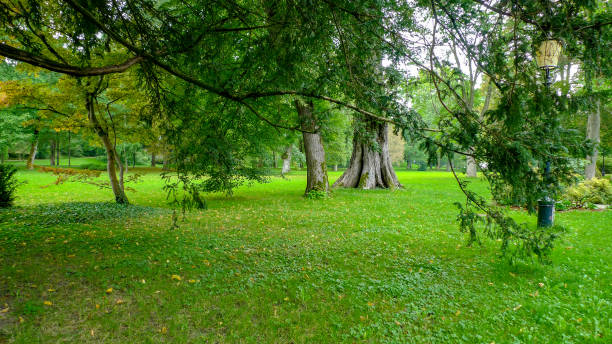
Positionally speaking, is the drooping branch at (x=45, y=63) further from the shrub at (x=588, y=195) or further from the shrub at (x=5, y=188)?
the shrub at (x=588, y=195)

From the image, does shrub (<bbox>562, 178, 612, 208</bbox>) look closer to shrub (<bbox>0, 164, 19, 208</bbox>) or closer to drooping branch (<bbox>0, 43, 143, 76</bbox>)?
drooping branch (<bbox>0, 43, 143, 76</bbox>)

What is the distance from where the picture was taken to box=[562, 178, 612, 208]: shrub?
9453mm

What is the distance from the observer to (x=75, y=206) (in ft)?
28.3

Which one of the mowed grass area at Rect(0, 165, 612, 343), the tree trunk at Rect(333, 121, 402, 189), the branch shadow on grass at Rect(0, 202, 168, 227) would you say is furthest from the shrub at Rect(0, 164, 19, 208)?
the tree trunk at Rect(333, 121, 402, 189)

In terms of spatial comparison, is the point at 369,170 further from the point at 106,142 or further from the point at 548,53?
the point at 548,53

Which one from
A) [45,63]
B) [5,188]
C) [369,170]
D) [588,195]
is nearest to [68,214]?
[5,188]

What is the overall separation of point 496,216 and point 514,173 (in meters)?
0.70

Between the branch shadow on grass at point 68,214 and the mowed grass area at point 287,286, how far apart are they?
11 centimetres

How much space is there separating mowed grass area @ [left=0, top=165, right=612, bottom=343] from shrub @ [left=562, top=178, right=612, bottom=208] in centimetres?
357

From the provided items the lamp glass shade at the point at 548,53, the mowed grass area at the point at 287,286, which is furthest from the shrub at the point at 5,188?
the lamp glass shade at the point at 548,53

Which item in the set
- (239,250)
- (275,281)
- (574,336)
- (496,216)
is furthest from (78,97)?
(574,336)

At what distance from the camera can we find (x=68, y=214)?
24.5 ft

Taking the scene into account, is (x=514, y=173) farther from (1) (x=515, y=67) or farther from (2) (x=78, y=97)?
(2) (x=78, y=97)

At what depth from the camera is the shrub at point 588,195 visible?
9453mm
